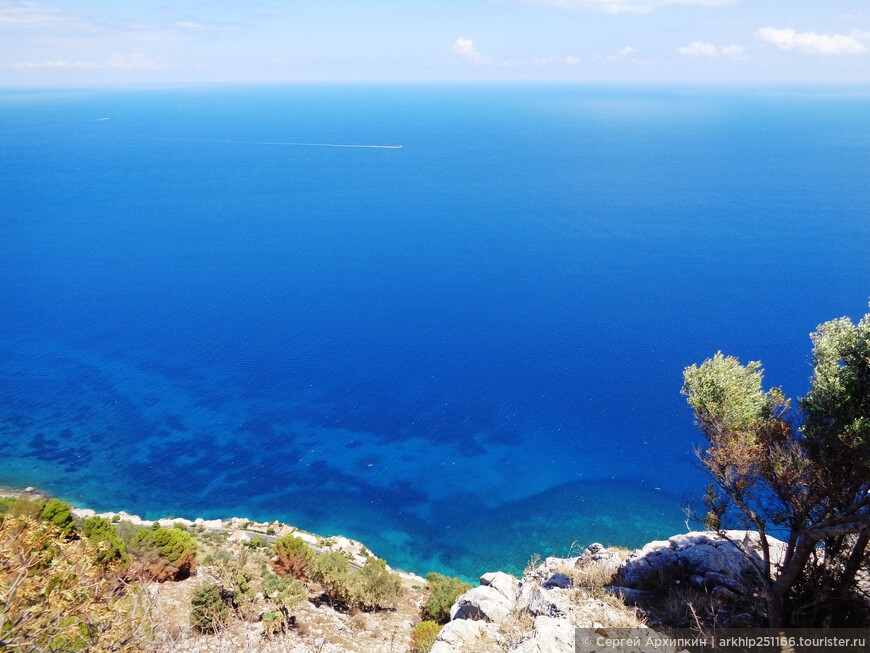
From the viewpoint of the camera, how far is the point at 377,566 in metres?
21.6

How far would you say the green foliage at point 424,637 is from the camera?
620 inches

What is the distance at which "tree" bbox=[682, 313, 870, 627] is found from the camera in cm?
1091

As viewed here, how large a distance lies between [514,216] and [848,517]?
A: 3649 inches

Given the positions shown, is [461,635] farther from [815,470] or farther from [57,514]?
[57,514]

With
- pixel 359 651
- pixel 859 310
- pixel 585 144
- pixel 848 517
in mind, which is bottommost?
pixel 359 651

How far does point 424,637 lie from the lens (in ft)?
53.5

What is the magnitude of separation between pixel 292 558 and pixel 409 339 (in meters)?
38.0

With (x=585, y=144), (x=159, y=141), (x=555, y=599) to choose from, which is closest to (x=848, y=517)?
(x=555, y=599)

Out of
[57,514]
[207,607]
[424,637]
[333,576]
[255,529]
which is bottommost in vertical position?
[424,637]

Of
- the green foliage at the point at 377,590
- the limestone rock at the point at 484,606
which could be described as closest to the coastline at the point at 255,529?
the green foliage at the point at 377,590

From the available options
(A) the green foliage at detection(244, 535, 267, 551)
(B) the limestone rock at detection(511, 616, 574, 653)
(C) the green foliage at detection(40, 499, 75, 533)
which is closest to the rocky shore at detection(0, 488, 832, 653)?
(B) the limestone rock at detection(511, 616, 574, 653)

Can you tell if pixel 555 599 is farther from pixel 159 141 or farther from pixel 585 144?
pixel 159 141

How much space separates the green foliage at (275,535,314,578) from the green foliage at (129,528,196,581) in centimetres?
332

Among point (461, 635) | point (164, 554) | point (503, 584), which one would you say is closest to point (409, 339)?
point (164, 554)
